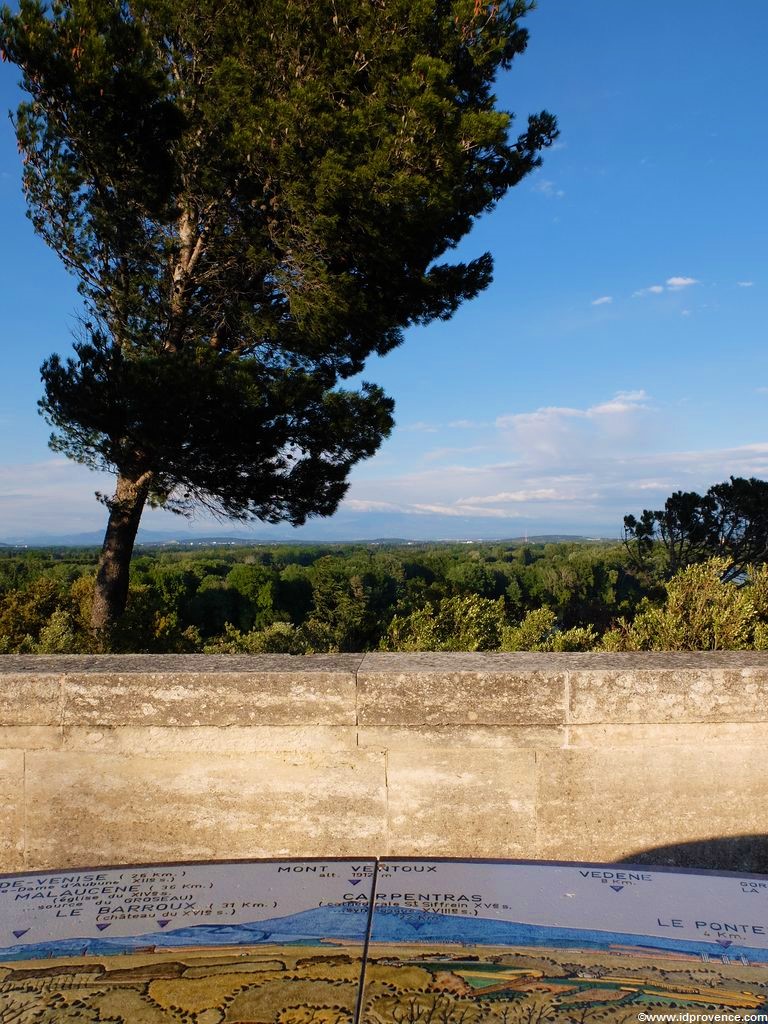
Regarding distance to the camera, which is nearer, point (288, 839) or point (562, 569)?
point (288, 839)

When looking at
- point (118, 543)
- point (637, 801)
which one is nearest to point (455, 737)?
point (637, 801)

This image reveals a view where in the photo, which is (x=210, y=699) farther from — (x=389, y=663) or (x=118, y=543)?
(x=118, y=543)

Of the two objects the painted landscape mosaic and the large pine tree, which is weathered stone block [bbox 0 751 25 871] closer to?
the painted landscape mosaic

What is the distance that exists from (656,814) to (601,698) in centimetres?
44

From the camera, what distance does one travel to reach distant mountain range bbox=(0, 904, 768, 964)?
1.41 metres

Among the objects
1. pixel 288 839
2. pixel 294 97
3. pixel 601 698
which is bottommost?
pixel 288 839

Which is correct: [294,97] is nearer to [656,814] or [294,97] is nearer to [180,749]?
[180,749]

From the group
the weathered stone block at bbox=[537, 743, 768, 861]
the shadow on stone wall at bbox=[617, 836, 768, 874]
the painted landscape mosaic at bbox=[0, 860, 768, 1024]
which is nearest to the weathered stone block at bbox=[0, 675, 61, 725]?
the painted landscape mosaic at bbox=[0, 860, 768, 1024]

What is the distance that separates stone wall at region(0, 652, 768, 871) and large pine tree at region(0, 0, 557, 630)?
4.56 m

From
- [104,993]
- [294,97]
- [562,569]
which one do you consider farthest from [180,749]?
[562,569]

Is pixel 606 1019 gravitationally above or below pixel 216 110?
below

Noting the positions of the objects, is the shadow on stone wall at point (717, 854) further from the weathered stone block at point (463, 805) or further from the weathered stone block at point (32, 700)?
the weathered stone block at point (32, 700)

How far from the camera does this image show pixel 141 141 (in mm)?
7684

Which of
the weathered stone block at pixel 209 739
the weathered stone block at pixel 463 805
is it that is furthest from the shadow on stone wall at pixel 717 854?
the weathered stone block at pixel 209 739
